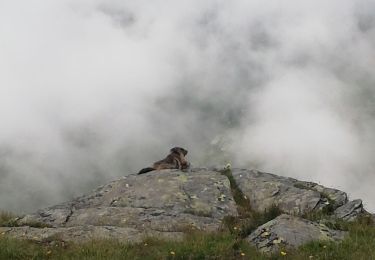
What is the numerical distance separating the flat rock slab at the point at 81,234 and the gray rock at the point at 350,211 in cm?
466

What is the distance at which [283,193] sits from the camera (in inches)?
726

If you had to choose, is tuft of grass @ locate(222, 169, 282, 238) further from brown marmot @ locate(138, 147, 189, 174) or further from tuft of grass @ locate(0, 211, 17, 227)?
tuft of grass @ locate(0, 211, 17, 227)

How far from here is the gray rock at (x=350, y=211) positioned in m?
15.4

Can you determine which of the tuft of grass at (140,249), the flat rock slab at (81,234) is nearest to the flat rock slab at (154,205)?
the flat rock slab at (81,234)

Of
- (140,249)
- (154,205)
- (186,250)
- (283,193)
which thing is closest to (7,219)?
(154,205)

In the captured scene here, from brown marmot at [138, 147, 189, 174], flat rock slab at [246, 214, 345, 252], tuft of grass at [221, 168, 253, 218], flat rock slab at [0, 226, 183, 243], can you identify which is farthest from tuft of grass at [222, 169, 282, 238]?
brown marmot at [138, 147, 189, 174]

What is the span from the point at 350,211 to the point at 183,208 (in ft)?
16.5

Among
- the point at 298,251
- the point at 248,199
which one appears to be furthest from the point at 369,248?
the point at 248,199

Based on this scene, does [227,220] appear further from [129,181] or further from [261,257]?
[129,181]

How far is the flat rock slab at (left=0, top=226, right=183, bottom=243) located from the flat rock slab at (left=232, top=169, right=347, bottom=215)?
3947mm

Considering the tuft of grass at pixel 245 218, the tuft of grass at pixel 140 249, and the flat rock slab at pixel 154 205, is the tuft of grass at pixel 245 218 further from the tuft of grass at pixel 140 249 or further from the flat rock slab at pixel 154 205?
the tuft of grass at pixel 140 249

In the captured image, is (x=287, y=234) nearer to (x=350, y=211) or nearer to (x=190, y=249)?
(x=190, y=249)

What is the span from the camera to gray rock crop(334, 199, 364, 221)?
1539 centimetres

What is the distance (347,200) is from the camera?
17.5m
